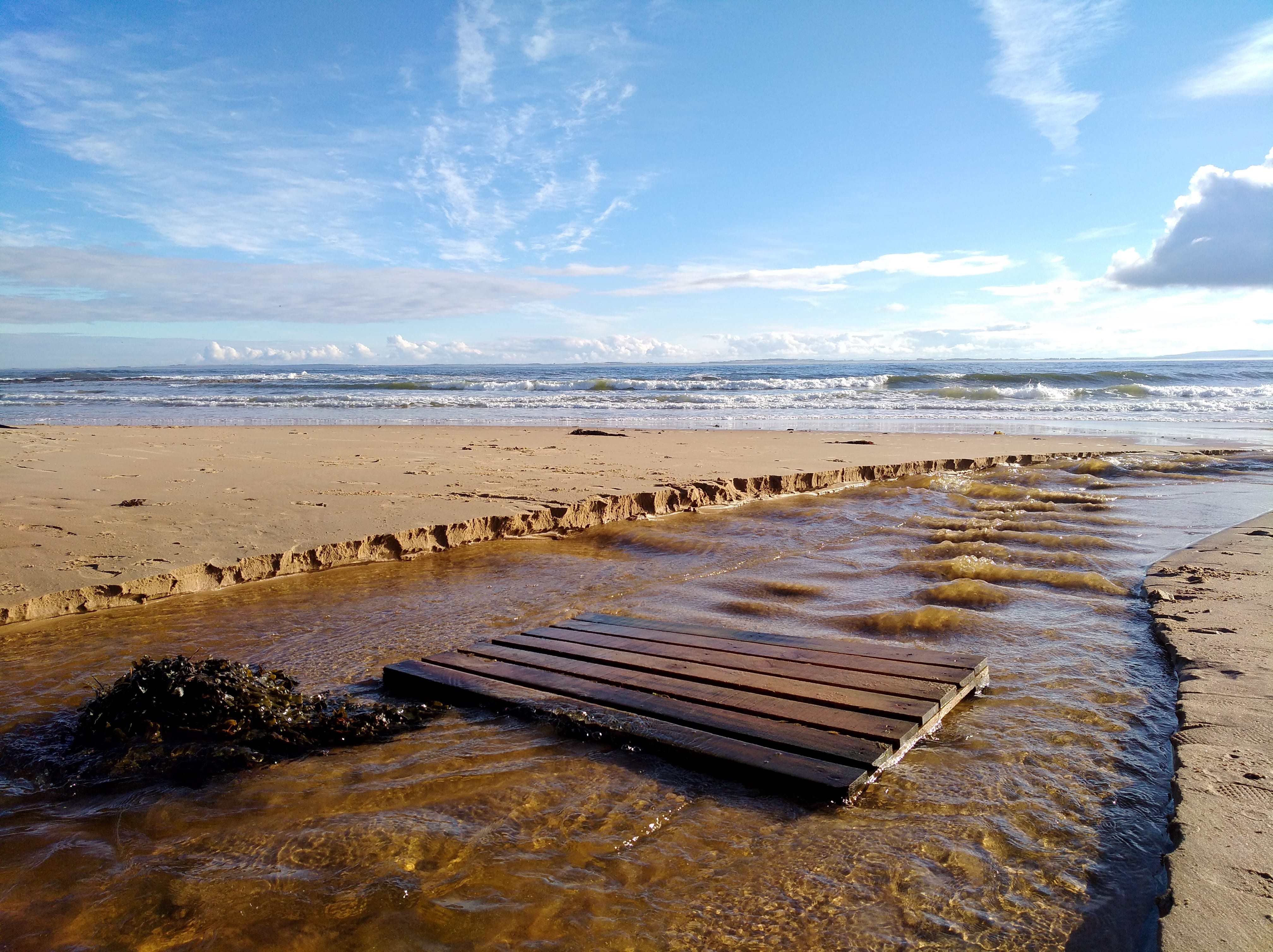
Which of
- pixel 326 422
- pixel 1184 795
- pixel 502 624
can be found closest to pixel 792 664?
pixel 1184 795

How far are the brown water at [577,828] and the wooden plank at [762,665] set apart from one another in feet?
0.69

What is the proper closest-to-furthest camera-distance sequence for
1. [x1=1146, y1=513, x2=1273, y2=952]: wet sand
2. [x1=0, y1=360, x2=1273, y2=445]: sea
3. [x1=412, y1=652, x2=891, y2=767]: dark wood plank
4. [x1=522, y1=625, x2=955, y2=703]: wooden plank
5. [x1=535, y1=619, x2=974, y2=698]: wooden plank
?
[x1=1146, y1=513, x2=1273, y2=952]: wet sand < [x1=412, y1=652, x2=891, y2=767]: dark wood plank < [x1=522, y1=625, x2=955, y2=703]: wooden plank < [x1=535, y1=619, x2=974, y2=698]: wooden plank < [x1=0, y1=360, x2=1273, y2=445]: sea

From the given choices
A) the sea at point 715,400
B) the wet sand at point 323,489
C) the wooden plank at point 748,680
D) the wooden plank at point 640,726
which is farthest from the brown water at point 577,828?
the sea at point 715,400

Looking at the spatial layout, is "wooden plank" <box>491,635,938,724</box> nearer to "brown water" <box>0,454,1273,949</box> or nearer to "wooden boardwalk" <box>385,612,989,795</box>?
"wooden boardwalk" <box>385,612,989,795</box>

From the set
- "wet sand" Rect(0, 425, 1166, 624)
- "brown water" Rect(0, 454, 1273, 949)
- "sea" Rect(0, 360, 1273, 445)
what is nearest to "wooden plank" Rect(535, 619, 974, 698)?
"brown water" Rect(0, 454, 1273, 949)

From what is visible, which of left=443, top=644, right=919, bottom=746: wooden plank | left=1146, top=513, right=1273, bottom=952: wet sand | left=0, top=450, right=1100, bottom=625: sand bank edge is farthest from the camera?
left=0, top=450, right=1100, bottom=625: sand bank edge

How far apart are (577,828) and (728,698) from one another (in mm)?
921

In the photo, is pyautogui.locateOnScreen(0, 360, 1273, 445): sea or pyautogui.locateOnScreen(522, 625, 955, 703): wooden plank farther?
pyautogui.locateOnScreen(0, 360, 1273, 445): sea

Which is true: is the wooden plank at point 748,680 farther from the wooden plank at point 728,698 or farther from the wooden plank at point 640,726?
the wooden plank at point 640,726

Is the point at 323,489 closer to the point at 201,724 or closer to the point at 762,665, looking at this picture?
the point at 201,724

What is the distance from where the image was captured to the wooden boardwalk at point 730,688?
102 inches

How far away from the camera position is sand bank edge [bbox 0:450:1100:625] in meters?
4.20

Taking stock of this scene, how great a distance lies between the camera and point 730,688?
3078 mm

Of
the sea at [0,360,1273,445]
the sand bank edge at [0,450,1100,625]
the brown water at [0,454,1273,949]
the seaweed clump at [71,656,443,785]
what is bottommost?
the brown water at [0,454,1273,949]
